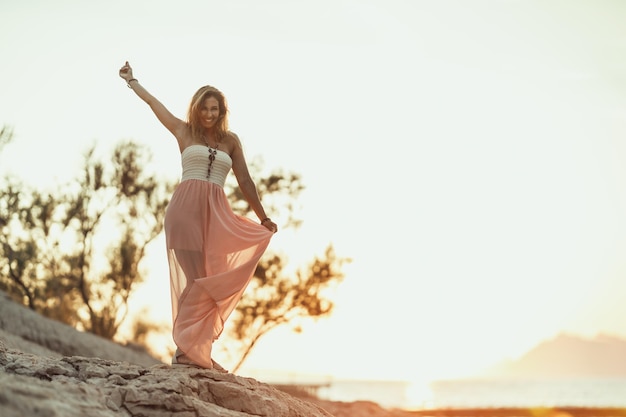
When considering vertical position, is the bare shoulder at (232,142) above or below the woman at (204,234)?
above

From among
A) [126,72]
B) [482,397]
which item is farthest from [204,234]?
[482,397]

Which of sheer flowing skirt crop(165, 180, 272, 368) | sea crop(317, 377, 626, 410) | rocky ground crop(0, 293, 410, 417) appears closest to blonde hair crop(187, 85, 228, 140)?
sheer flowing skirt crop(165, 180, 272, 368)

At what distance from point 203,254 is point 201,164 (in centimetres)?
76

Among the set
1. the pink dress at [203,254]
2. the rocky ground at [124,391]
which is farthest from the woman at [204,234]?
the rocky ground at [124,391]

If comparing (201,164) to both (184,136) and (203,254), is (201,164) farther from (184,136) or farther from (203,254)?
(203,254)

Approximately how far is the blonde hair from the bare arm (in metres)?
0.18

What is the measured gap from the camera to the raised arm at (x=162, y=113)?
7.11 meters

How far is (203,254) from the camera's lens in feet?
22.8

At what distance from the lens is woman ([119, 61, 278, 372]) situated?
6754 millimetres

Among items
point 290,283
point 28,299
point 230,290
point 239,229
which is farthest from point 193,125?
point 28,299

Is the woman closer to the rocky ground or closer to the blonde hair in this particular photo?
the blonde hair

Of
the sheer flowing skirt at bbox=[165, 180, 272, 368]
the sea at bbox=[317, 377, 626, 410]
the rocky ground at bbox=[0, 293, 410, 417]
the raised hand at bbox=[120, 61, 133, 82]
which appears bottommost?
the rocky ground at bbox=[0, 293, 410, 417]

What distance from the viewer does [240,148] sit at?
732 cm

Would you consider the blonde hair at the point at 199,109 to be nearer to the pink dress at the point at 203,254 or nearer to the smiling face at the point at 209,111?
the smiling face at the point at 209,111
